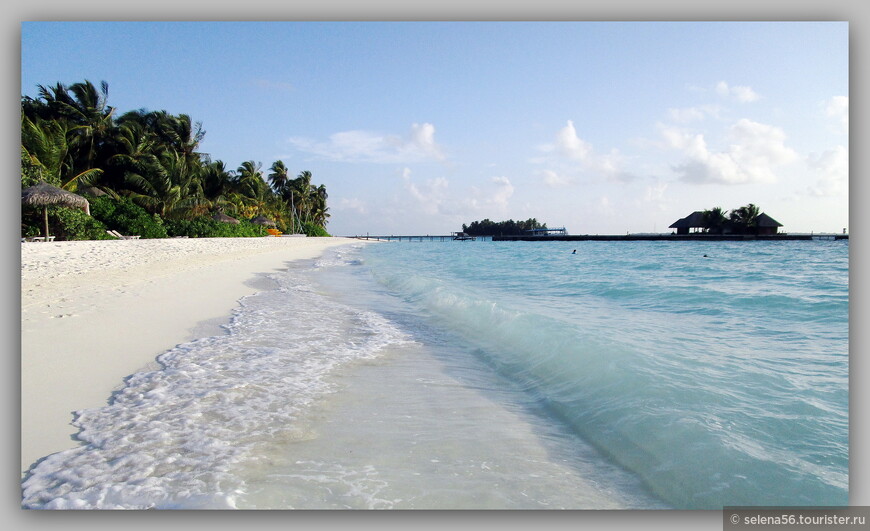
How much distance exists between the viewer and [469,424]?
3254 mm

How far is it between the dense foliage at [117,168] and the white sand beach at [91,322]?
5803mm

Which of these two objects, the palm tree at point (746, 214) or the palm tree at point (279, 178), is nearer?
the palm tree at point (746, 214)

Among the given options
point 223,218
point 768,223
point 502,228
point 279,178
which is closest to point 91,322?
point 768,223

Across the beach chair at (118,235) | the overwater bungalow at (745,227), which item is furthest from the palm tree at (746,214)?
the beach chair at (118,235)

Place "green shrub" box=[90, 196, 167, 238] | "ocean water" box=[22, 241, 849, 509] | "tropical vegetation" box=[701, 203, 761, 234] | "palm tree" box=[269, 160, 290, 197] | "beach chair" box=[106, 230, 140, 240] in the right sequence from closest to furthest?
1. "ocean water" box=[22, 241, 849, 509]
2. "tropical vegetation" box=[701, 203, 761, 234]
3. "beach chair" box=[106, 230, 140, 240]
4. "green shrub" box=[90, 196, 167, 238]
5. "palm tree" box=[269, 160, 290, 197]

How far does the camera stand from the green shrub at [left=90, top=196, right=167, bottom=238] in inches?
810

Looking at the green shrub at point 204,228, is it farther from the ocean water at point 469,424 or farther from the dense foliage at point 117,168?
the ocean water at point 469,424

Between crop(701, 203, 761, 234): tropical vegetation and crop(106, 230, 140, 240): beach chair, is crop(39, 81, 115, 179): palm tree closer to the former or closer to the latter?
crop(106, 230, 140, 240): beach chair

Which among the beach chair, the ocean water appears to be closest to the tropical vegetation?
the ocean water

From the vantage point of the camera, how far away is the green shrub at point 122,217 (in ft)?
67.5

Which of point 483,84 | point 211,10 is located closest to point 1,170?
point 211,10

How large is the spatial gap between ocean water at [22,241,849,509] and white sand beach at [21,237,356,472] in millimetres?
251

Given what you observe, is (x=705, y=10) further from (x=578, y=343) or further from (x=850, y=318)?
(x=578, y=343)

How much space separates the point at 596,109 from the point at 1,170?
17.3 feet
